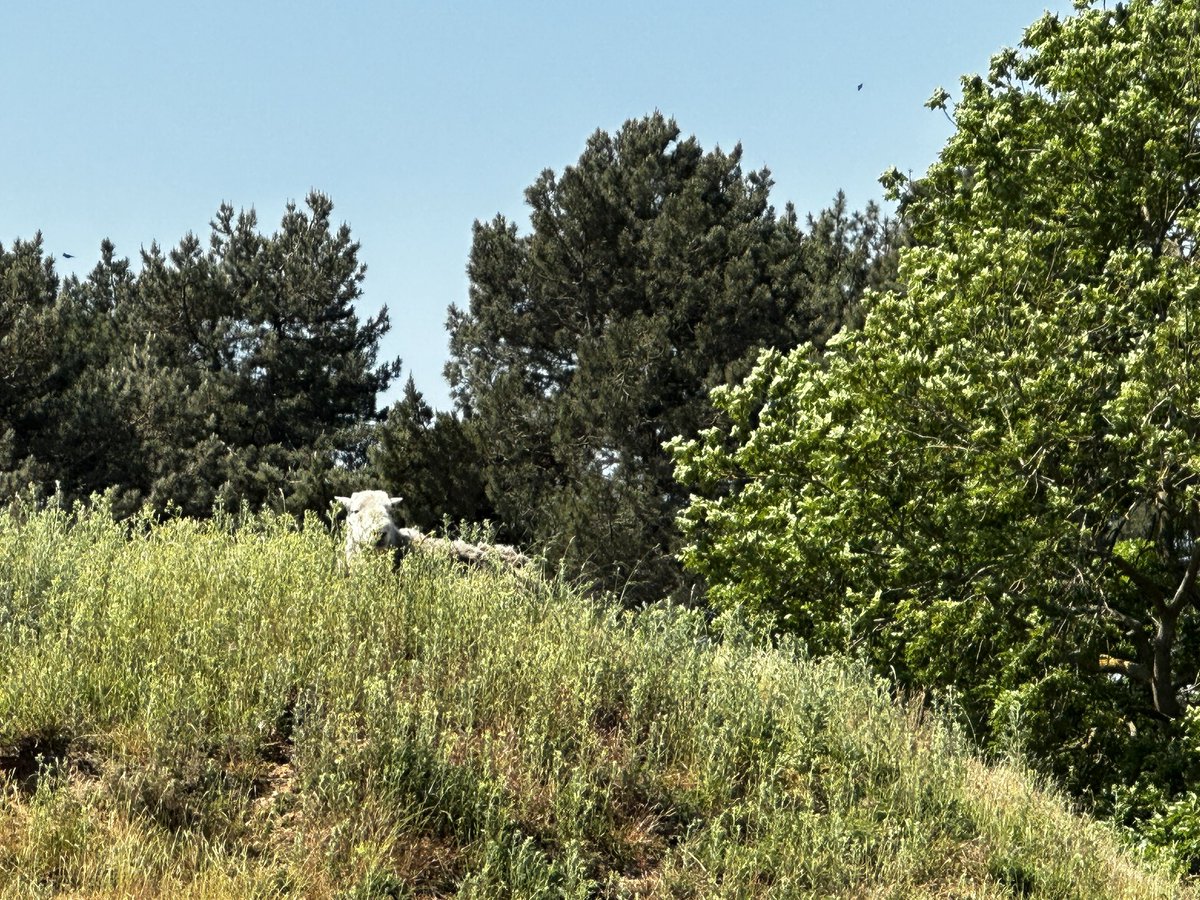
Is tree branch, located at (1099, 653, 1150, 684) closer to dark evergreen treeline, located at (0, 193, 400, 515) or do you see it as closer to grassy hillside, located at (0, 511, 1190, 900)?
grassy hillside, located at (0, 511, 1190, 900)

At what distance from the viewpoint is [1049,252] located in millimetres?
15930

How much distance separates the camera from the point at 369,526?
10242 mm

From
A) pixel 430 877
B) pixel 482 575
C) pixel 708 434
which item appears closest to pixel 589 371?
pixel 708 434

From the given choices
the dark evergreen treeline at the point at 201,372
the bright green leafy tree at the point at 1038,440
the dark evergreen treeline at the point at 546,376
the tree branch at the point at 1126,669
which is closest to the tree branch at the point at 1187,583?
the bright green leafy tree at the point at 1038,440

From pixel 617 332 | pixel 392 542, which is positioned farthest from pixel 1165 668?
pixel 617 332

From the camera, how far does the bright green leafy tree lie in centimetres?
1385

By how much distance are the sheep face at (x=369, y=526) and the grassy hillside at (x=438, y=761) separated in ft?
2.58

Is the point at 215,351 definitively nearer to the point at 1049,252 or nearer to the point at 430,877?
the point at 1049,252

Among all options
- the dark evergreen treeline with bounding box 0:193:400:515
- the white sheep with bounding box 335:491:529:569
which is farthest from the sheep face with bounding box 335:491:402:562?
the dark evergreen treeline with bounding box 0:193:400:515

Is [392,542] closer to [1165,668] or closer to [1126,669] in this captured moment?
[1165,668]

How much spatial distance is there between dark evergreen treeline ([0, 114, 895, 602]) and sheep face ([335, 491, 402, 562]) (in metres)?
13.9

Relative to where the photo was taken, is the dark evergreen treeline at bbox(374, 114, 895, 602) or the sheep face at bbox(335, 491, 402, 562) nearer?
the sheep face at bbox(335, 491, 402, 562)

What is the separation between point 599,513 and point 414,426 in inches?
241

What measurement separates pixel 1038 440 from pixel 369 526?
8.06m
